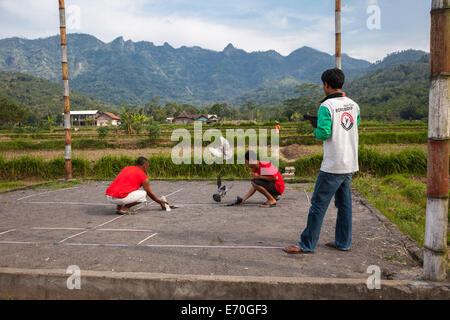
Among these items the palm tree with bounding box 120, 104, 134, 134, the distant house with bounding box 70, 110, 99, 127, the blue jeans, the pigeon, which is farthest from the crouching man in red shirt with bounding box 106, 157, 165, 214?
the distant house with bounding box 70, 110, 99, 127

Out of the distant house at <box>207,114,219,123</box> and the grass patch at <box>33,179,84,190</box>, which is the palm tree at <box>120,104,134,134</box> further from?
the distant house at <box>207,114,219,123</box>

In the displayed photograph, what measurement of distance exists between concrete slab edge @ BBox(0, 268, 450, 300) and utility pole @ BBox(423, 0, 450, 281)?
24 cm

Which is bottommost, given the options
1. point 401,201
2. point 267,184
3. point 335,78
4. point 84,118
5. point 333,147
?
point 401,201

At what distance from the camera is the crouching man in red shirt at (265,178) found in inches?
233

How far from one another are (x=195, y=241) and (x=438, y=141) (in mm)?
2749

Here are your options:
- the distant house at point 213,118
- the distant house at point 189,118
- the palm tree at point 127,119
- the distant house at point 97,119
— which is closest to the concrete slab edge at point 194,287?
the palm tree at point 127,119

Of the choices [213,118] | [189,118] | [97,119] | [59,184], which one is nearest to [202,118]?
[213,118]

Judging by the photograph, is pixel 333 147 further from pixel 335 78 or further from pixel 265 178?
pixel 265 178

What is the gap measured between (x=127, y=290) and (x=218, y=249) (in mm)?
1163

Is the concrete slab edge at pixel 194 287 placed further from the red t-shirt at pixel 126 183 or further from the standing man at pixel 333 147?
the red t-shirt at pixel 126 183

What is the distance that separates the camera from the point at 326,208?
11.7 feet

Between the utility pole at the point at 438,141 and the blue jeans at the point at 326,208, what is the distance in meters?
0.83

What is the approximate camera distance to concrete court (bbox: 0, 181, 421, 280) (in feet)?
10.8
